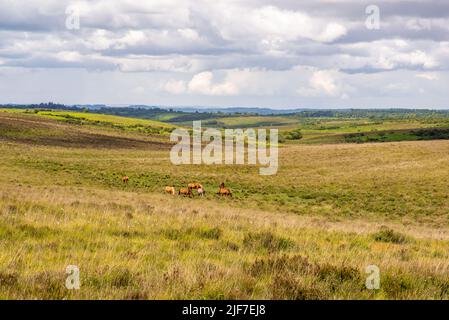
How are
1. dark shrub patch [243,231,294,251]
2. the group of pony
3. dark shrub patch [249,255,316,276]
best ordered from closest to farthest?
dark shrub patch [249,255,316,276] → dark shrub patch [243,231,294,251] → the group of pony

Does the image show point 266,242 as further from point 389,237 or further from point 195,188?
point 195,188

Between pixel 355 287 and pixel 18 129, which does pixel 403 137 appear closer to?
pixel 18 129

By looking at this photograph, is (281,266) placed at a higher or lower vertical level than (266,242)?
higher

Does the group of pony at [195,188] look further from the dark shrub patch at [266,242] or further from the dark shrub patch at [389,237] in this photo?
the dark shrub patch at [266,242]

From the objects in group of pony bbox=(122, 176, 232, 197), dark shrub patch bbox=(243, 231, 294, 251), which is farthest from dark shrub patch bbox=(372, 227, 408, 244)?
group of pony bbox=(122, 176, 232, 197)

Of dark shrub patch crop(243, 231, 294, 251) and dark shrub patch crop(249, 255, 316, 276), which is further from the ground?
dark shrub patch crop(249, 255, 316, 276)

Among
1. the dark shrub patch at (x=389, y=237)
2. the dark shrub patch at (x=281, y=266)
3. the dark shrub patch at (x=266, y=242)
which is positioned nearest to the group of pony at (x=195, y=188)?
the dark shrub patch at (x=389, y=237)

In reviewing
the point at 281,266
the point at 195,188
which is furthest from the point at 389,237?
the point at 195,188

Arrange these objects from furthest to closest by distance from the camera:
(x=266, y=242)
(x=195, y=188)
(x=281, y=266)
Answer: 1. (x=195, y=188)
2. (x=266, y=242)
3. (x=281, y=266)

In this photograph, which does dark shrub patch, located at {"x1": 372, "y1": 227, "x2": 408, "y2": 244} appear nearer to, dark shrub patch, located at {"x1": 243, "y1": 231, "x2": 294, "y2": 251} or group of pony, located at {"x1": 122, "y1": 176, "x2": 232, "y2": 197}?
dark shrub patch, located at {"x1": 243, "y1": 231, "x2": 294, "y2": 251}

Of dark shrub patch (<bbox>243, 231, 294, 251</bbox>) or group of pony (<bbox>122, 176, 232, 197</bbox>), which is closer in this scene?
dark shrub patch (<bbox>243, 231, 294, 251</bbox>)

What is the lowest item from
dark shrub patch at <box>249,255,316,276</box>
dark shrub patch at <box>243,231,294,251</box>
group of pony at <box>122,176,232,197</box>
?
group of pony at <box>122,176,232,197</box>

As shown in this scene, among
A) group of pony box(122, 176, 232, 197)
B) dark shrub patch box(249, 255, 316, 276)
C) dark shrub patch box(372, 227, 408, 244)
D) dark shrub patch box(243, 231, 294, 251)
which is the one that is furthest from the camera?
group of pony box(122, 176, 232, 197)
